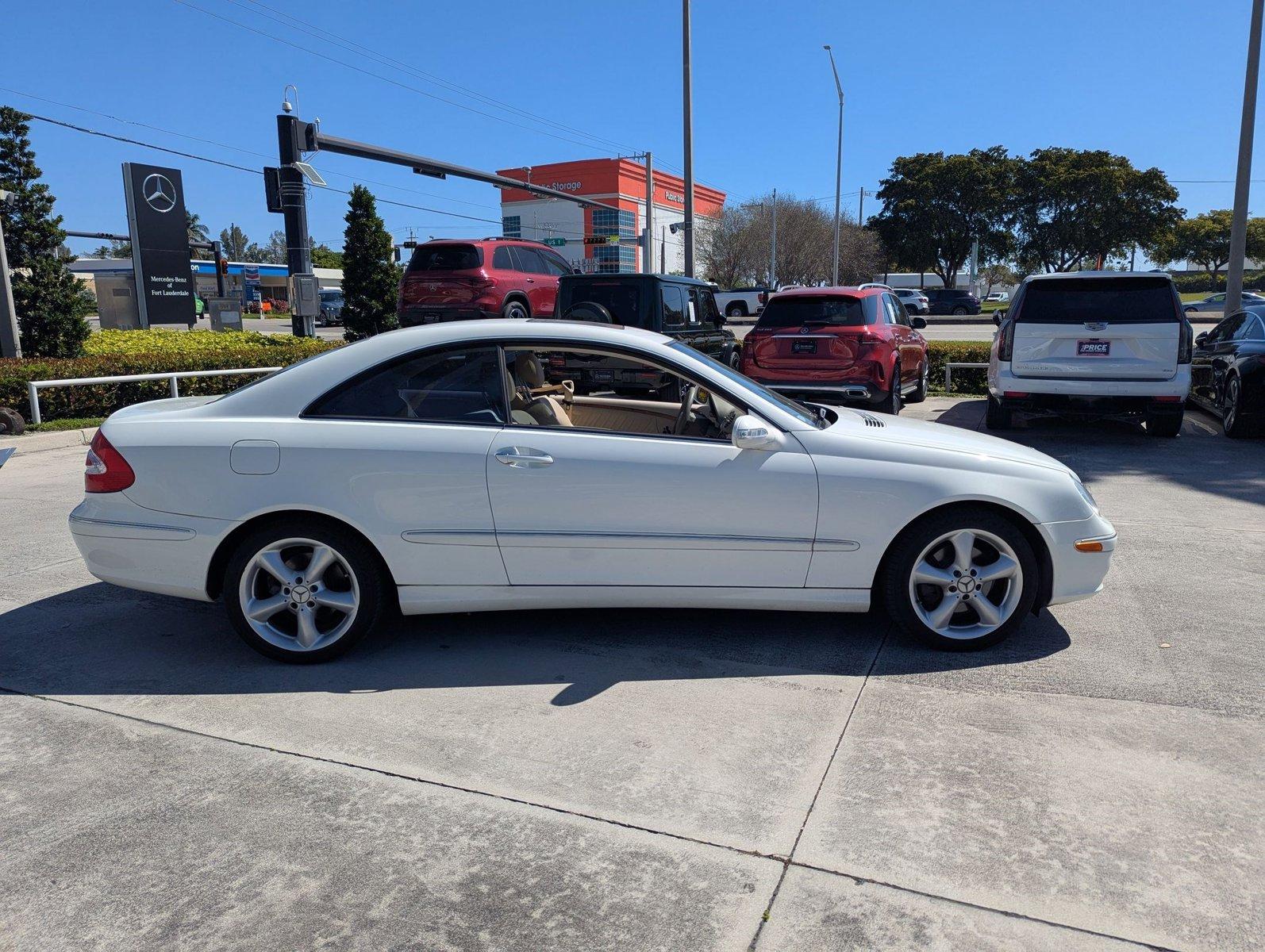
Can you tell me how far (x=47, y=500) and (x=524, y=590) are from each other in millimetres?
5657

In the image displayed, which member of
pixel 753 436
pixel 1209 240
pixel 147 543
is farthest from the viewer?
pixel 1209 240

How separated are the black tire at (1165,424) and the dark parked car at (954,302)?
3907 centimetres

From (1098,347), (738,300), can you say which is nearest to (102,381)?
(1098,347)

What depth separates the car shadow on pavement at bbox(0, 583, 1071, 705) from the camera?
402 centimetres

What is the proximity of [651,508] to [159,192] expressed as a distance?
27.2 meters

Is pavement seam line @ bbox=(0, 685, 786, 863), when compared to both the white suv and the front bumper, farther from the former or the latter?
the white suv

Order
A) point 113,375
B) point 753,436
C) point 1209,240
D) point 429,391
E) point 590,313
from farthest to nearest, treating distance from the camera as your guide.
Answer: point 1209,240 → point 113,375 → point 590,313 → point 429,391 → point 753,436

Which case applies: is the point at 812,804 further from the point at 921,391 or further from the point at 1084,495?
the point at 921,391

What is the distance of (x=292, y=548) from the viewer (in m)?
4.14

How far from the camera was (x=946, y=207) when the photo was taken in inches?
2272

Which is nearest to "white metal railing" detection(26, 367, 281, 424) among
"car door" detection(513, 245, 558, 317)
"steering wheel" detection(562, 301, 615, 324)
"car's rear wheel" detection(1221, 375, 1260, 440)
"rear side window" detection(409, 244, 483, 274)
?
"steering wheel" detection(562, 301, 615, 324)

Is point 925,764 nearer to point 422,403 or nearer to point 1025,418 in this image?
point 422,403

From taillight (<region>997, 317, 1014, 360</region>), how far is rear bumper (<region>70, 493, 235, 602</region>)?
8.24m

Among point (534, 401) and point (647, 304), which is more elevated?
point (647, 304)
